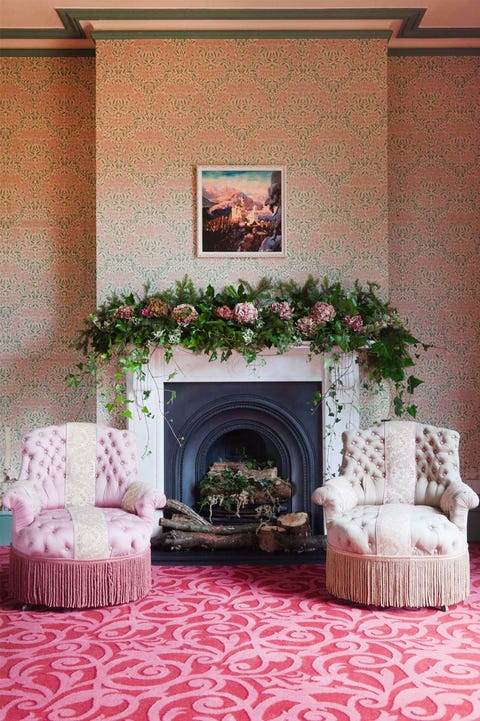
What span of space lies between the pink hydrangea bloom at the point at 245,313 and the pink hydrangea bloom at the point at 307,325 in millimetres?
339

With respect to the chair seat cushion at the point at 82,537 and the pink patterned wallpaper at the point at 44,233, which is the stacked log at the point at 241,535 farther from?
the pink patterned wallpaper at the point at 44,233

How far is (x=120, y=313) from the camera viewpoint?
214 inches

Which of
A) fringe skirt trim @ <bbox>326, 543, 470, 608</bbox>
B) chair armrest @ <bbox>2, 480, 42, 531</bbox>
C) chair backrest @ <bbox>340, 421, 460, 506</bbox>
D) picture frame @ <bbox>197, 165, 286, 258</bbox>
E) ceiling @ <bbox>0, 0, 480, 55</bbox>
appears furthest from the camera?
picture frame @ <bbox>197, 165, 286, 258</bbox>

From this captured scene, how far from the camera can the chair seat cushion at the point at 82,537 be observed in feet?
14.1

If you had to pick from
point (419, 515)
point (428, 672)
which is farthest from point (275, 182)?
point (428, 672)

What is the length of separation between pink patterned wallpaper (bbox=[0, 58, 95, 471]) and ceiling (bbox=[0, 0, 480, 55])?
1.40 ft

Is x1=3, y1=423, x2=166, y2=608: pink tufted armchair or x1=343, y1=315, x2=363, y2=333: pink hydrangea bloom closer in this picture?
x1=3, y1=423, x2=166, y2=608: pink tufted armchair

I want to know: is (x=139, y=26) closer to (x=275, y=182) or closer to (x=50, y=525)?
(x=275, y=182)

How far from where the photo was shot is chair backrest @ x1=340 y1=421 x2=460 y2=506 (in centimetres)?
487

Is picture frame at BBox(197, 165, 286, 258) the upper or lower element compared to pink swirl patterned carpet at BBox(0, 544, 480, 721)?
upper

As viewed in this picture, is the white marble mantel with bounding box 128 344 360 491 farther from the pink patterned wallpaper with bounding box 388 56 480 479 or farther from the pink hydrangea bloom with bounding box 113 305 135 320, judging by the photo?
the pink patterned wallpaper with bounding box 388 56 480 479

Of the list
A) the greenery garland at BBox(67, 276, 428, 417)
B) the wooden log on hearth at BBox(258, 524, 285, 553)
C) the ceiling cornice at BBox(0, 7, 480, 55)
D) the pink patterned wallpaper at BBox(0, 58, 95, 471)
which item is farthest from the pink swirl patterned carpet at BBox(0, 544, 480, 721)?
the ceiling cornice at BBox(0, 7, 480, 55)

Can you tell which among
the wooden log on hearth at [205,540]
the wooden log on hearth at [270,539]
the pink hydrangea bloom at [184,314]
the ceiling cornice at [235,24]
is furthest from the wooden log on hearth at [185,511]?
the ceiling cornice at [235,24]

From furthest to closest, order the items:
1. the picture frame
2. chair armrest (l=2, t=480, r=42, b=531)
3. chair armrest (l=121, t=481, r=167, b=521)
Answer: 1. the picture frame
2. chair armrest (l=121, t=481, r=167, b=521)
3. chair armrest (l=2, t=480, r=42, b=531)
